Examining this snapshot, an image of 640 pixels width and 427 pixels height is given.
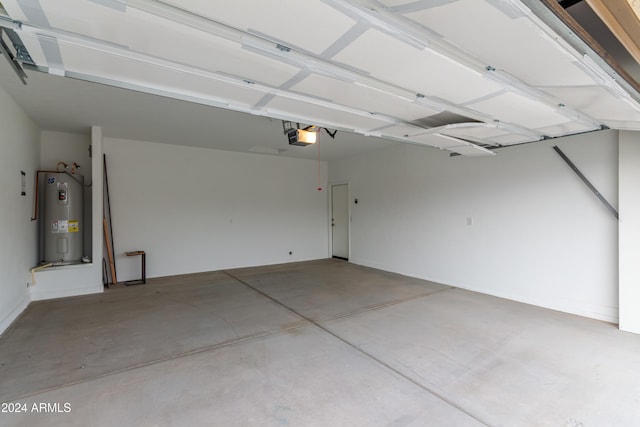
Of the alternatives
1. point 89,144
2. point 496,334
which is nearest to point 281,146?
point 89,144

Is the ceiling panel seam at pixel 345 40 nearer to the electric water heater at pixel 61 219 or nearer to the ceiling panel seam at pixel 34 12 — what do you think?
the ceiling panel seam at pixel 34 12

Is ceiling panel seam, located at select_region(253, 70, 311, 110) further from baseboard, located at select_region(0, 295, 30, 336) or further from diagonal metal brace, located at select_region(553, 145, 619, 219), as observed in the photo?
diagonal metal brace, located at select_region(553, 145, 619, 219)

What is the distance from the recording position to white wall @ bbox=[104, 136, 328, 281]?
5613 mm

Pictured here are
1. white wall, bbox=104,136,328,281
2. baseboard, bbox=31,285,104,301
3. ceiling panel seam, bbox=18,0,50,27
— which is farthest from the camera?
white wall, bbox=104,136,328,281

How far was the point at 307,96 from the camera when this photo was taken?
7.65 ft

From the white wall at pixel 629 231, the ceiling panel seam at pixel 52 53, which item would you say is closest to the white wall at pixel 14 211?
the ceiling panel seam at pixel 52 53

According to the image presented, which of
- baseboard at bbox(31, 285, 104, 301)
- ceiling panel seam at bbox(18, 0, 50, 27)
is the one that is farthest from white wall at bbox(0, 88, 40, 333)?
ceiling panel seam at bbox(18, 0, 50, 27)

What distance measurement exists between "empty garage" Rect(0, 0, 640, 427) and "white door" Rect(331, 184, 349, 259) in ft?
3.20

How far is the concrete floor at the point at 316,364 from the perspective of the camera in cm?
193

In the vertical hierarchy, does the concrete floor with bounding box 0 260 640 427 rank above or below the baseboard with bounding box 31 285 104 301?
below

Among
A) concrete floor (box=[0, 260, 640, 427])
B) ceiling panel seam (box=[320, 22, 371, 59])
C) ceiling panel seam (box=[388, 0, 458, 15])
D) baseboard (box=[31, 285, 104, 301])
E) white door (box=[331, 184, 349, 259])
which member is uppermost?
ceiling panel seam (box=[388, 0, 458, 15])

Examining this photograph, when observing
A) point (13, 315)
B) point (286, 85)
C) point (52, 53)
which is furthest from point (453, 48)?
point (13, 315)

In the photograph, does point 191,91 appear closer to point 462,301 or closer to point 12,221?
point 12,221

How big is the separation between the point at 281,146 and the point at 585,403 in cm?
560
